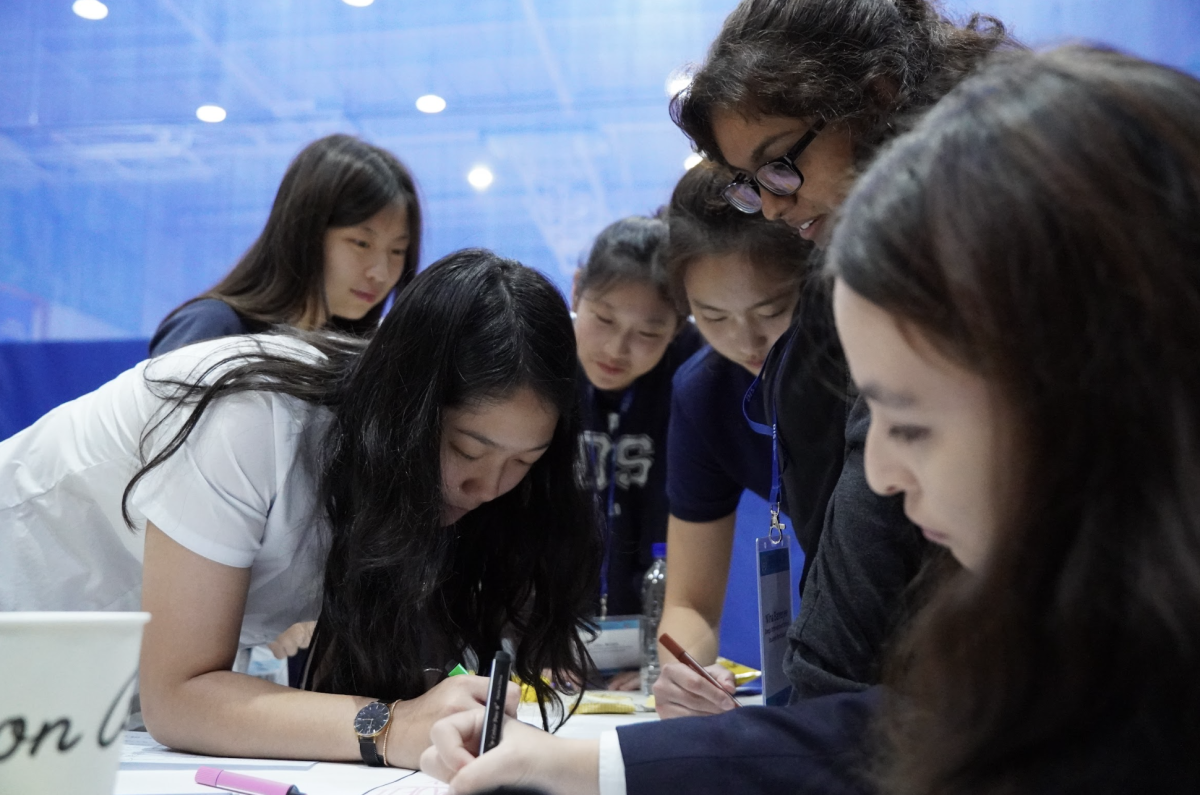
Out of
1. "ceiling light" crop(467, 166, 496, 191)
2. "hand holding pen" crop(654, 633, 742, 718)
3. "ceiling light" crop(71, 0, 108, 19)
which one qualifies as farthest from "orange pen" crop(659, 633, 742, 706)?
"ceiling light" crop(71, 0, 108, 19)

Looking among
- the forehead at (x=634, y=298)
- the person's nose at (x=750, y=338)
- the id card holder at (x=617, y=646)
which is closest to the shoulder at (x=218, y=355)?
the person's nose at (x=750, y=338)

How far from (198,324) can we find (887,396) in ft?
5.10

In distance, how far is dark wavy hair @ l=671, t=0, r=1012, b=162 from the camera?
113cm

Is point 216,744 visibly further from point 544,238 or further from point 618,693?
point 544,238

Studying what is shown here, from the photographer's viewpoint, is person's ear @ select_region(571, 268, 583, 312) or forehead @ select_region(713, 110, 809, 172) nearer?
forehead @ select_region(713, 110, 809, 172)

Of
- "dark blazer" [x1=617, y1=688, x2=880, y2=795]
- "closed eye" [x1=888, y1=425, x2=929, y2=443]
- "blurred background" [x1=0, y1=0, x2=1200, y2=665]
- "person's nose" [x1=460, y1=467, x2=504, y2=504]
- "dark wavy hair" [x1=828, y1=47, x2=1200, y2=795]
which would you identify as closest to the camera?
"dark wavy hair" [x1=828, y1=47, x2=1200, y2=795]

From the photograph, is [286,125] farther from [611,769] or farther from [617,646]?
[611,769]

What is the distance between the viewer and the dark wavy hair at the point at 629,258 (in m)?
2.19

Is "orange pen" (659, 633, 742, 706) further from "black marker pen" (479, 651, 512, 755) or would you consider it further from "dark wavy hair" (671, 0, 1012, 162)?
"dark wavy hair" (671, 0, 1012, 162)

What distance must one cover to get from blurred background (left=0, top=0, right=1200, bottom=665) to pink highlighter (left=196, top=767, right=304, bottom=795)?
2083mm

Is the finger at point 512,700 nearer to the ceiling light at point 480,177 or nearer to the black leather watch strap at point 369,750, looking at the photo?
the black leather watch strap at point 369,750

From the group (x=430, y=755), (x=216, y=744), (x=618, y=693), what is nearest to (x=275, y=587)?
(x=216, y=744)

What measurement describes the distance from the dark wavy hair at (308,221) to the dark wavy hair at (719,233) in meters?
0.70

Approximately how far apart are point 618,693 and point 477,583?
1.46 ft
